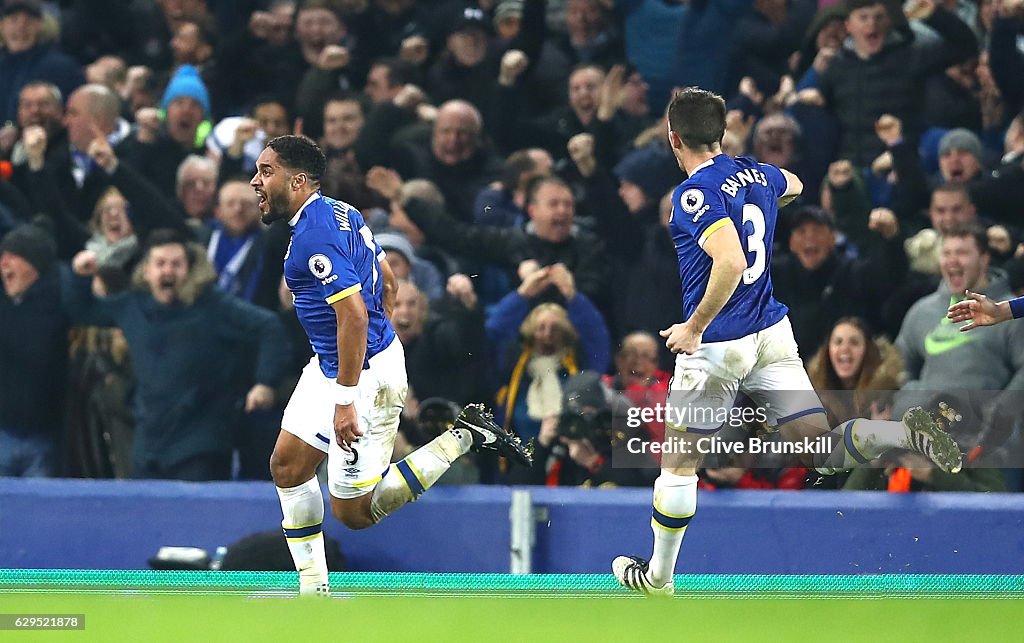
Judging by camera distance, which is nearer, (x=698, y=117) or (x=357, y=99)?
(x=698, y=117)

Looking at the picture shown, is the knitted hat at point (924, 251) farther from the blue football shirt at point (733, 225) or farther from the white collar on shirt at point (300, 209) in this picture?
the white collar on shirt at point (300, 209)

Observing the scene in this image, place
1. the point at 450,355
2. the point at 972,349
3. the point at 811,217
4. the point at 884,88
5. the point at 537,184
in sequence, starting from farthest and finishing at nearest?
the point at 884,88
the point at 537,184
the point at 811,217
the point at 450,355
the point at 972,349

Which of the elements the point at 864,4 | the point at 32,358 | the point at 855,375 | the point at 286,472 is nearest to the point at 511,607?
the point at 286,472

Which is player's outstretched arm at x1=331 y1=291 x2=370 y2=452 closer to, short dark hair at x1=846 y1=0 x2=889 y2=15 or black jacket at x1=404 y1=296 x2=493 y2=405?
black jacket at x1=404 y1=296 x2=493 y2=405

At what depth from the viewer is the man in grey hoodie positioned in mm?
8672

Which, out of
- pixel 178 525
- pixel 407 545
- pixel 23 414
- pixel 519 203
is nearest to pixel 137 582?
pixel 178 525

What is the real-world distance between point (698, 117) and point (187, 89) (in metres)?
5.38

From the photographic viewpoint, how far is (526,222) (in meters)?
10.1

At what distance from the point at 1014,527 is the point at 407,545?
315 cm

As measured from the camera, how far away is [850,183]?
32.2 feet

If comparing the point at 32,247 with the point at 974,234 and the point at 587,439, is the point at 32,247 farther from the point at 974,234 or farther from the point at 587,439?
the point at 974,234

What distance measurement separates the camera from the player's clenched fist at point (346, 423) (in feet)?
23.4

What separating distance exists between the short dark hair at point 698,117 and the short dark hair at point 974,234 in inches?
85.3

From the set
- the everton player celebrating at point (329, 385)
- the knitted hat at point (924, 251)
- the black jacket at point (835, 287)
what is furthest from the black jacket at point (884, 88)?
the everton player celebrating at point (329, 385)
